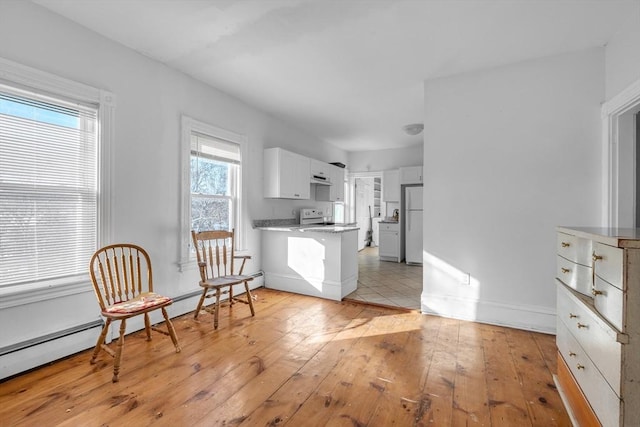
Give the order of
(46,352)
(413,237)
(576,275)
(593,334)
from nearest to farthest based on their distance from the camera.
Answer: (593,334), (576,275), (46,352), (413,237)

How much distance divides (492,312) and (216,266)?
10.0 feet

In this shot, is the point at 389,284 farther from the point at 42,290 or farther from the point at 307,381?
the point at 42,290

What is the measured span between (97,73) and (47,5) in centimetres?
49

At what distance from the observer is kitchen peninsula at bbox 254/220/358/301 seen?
3.77m

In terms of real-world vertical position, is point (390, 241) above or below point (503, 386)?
above

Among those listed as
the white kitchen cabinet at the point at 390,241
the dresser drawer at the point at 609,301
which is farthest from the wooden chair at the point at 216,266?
the white kitchen cabinet at the point at 390,241

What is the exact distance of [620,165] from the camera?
2426 mm

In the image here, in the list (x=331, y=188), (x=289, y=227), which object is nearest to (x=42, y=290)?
(x=289, y=227)

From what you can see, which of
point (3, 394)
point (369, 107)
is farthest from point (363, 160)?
point (3, 394)

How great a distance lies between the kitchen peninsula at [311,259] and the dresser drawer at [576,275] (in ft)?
7.40

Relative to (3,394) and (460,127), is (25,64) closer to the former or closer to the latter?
(3,394)

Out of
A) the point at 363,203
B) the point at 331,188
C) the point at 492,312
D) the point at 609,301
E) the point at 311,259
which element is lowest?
the point at 492,312

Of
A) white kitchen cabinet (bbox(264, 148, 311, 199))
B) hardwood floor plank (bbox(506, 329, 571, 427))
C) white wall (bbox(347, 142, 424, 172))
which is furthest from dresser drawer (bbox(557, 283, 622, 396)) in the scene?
white wall (bbox(347, 142, 424, 172))

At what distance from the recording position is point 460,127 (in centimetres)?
310
